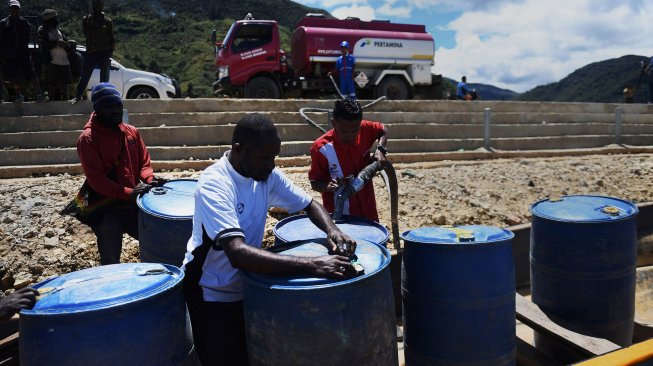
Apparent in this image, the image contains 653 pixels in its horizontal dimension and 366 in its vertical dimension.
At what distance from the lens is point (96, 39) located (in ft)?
28.8

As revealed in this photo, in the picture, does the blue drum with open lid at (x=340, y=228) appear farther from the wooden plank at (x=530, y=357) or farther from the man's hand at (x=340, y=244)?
the wooden plank at (x=530, y=357)

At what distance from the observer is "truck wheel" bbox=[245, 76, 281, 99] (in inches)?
504

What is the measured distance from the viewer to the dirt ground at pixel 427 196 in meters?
5.56

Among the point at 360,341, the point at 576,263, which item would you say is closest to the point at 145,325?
the point at 360,341

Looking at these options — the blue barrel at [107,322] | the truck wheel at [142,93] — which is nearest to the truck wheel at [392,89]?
the truck wheel at [142,93]

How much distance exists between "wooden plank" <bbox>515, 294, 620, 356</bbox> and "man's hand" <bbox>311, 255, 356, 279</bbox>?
1.62 m

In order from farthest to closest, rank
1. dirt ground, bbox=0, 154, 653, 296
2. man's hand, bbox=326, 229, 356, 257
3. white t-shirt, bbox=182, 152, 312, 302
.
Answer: dirt ground, bbox=0, 154, 653, 296
man's hand, bbox=326, 229, 356, 257
white t-shirt, bbox=182, 152, 312, 302

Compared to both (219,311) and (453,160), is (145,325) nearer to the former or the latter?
(219,311)

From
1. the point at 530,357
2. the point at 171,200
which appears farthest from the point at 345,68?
the point at 530,357

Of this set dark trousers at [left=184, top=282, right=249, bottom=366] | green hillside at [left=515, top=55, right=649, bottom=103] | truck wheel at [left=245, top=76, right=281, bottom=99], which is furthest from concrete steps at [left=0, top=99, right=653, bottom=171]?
green hillside at [left=515, top=55, right=649, bottom=103]

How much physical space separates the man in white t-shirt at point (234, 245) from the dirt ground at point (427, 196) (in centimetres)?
354

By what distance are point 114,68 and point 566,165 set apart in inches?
387

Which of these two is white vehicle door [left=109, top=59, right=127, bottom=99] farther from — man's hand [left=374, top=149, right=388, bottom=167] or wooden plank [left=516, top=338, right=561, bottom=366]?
wooden plank [left=516, top=338, right=561, bottom=366]

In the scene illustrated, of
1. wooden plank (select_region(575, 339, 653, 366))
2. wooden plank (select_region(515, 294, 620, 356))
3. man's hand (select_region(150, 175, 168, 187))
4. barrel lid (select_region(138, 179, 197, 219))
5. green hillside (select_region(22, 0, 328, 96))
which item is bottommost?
wooden plank (select_region(515, 294, 620, 356))
